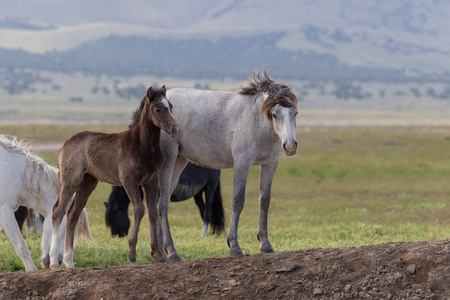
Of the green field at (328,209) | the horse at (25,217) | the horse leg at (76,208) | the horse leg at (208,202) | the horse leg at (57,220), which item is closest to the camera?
the horse leg at (57,220)

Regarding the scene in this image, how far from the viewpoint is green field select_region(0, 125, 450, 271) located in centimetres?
1259

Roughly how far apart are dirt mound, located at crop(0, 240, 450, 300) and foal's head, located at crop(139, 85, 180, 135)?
4.95 ft

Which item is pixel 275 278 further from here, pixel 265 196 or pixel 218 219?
pixel 218 219

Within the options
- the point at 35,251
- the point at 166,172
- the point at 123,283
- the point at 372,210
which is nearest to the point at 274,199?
the point at 372,210

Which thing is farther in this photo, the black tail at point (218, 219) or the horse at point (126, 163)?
the black tail at point (218, 219)

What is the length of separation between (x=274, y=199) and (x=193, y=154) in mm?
15046

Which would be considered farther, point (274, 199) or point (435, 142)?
point (435, 142)

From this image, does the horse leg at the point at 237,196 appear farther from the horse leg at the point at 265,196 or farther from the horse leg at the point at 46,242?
the horse leg at the point at 46,242

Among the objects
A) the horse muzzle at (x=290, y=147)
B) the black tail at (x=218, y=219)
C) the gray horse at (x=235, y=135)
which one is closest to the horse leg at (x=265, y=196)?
the gray horse at (x=235, y=135)

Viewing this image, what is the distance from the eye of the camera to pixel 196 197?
675 inches

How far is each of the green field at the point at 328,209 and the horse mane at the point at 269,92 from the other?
3273 mm

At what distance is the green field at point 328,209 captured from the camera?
12.6m

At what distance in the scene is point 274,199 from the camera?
78.6 feet

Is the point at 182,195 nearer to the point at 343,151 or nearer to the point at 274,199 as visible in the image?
the point at 274,199
